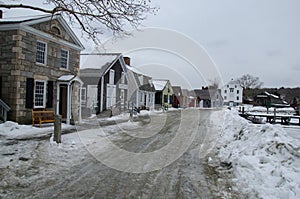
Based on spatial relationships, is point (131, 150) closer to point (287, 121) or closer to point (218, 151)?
point (218, 151)

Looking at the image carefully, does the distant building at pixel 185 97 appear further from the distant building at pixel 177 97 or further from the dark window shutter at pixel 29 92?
the dark window shutter at pixel 29 92

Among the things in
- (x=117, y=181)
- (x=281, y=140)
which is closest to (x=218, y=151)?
(x=281, y=140)

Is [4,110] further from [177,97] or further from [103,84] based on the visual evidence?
[177,97]

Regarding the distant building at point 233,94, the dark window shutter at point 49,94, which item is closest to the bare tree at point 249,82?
the distant building at point 233,94

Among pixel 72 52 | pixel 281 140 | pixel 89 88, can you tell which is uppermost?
pixel 72 52

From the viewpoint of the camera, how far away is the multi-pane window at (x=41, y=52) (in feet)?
45.4

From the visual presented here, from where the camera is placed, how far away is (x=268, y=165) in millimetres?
5547

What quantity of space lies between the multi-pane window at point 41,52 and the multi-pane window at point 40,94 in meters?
1.25

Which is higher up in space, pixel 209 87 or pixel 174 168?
pixel 209 87

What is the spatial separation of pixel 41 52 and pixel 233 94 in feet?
236

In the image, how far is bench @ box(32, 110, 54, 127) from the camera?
13.1 metres

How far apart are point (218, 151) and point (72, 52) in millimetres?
12667

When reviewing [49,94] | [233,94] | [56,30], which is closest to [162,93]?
[56,30]

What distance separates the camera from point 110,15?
9.76m
